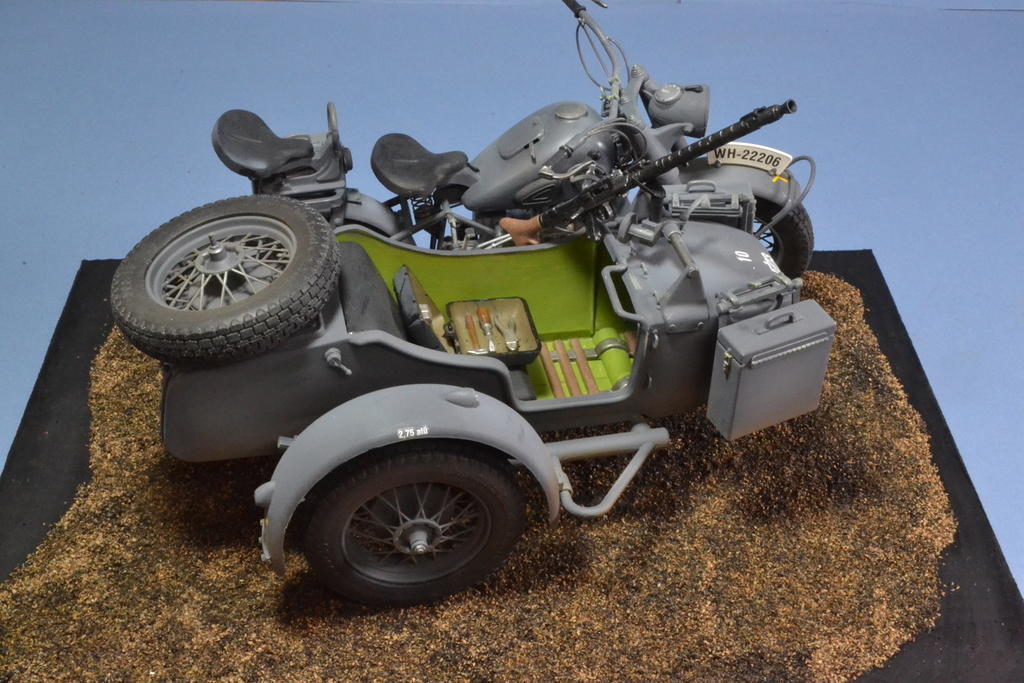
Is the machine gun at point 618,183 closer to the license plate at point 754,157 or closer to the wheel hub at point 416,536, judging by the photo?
the license plate at point 754,157

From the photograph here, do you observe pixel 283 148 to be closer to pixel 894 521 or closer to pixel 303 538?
pixel 303 538

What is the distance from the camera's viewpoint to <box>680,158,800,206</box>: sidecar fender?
16.4 ft

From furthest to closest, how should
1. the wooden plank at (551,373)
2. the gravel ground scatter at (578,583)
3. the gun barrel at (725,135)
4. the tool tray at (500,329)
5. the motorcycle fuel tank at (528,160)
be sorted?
the motorcycle fuel tank at (528,160)
the wooden plank at (551,373)
the tool tray at (500,329)
the gravel ground scatter at (578,583)
the gun barrel at (725,135)

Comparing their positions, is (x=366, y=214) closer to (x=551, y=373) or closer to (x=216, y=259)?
(x=551, y=373)

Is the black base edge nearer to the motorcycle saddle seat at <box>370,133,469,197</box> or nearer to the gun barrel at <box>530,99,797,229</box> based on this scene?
the motorcycle saddle seat at <box>370,133,469,197</box>

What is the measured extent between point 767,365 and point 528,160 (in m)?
1.59

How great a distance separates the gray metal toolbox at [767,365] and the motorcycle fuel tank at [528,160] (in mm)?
1155

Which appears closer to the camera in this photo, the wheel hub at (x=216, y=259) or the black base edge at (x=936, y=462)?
the wheel hub at (x=216, y=259)

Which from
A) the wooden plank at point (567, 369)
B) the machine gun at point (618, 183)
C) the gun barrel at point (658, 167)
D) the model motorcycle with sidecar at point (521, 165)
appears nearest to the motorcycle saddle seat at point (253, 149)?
the model motorcycle with sidecar at point (521, 165)

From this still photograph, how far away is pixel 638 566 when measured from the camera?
437 centimetres

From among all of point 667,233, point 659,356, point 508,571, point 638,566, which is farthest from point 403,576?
point 667,233

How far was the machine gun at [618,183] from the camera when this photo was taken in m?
3.69

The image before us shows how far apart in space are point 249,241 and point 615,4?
4556mm

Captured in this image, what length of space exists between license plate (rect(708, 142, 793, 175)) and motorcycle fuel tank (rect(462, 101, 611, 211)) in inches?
24.3
